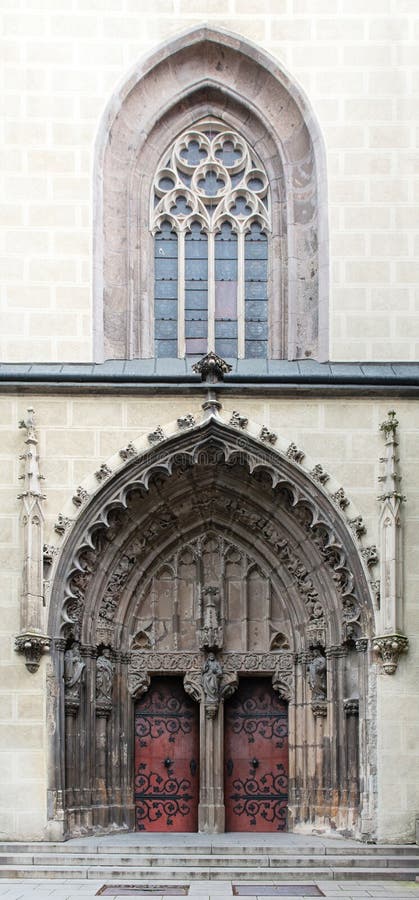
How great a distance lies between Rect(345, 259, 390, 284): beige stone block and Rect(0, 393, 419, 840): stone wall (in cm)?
180

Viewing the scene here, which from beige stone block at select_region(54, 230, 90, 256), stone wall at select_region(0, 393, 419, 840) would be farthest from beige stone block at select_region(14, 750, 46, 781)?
beige stone block at select_region(54, 230, 90, 256)

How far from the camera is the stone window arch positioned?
17094mm

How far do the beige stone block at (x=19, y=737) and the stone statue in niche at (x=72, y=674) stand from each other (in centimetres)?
66

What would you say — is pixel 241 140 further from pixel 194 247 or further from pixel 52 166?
pixel 52 166

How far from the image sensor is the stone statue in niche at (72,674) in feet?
50.5

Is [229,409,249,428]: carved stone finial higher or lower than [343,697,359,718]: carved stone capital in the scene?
higher

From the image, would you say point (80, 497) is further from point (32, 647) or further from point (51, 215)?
point (51, 215)

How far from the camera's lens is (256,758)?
53.6ft

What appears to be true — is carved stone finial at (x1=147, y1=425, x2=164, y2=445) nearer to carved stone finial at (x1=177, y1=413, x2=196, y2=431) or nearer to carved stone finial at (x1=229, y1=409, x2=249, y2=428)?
carved stone finial at (x1=177, y1=413, x2=196, y2=431)

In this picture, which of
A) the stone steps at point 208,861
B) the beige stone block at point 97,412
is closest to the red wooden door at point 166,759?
the stone steps at point 208,861

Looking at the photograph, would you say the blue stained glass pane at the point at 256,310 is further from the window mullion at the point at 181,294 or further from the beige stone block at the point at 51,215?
the beige stone block at the point at 51,215

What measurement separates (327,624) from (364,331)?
3.75 metres

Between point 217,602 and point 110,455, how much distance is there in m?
2.43

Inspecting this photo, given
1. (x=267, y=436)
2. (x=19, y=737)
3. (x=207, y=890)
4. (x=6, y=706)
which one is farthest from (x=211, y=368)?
(x=207, y=890)
